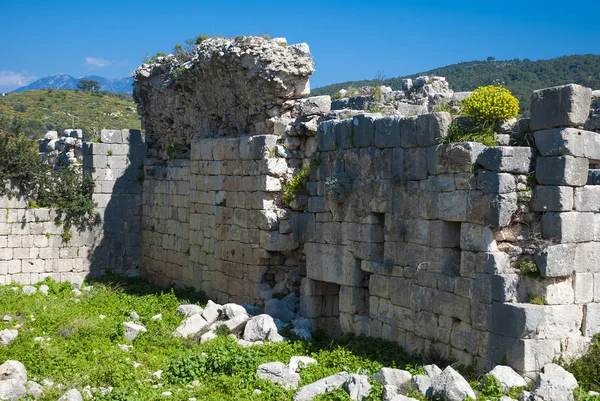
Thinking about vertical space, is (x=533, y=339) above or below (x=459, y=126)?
below

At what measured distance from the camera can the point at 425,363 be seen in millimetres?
9438

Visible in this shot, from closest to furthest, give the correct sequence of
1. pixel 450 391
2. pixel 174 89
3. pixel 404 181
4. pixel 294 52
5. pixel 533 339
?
pixel 450 391 < pixel 533 339 < pixel 404 181 < pixel 294 52 < pixel 174 89

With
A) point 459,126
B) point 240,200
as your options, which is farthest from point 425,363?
point 240,200

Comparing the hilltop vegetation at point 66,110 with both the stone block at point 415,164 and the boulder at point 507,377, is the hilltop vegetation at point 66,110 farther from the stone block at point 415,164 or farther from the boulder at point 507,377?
the boulder at point 507,377

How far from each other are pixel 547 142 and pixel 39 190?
1241cm

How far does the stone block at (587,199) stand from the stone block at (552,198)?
11cm

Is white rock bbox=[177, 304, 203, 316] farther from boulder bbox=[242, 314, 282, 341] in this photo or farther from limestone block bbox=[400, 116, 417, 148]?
limestone block bbox=[400, 116, 417, 148]

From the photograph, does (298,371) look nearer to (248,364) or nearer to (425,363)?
(248,364)

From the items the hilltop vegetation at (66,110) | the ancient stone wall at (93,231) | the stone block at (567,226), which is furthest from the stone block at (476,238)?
Answer: the hilltop vegetation at (66,110)

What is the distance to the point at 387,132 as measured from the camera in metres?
10.3

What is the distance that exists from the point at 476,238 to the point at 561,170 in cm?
122

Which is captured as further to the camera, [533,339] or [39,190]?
[39,190]

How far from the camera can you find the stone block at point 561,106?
27.3ft

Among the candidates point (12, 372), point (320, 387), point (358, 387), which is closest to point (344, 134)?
point (320, 387)
